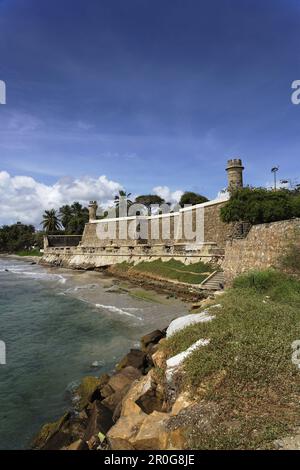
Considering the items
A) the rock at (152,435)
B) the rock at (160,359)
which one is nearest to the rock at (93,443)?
the rock at (152,435)

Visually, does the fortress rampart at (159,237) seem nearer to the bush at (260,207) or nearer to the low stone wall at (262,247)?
the bush at (260,207)

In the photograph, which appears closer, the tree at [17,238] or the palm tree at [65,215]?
the palm tree at [65,215]

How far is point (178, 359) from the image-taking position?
565 centimetres

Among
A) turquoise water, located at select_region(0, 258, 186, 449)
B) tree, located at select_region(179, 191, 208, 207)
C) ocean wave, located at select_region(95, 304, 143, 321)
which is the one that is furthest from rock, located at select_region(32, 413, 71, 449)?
tree, located at select_region(179, 191, 208, 207)

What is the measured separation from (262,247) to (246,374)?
456 inches

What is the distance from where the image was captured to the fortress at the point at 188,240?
50.5ft

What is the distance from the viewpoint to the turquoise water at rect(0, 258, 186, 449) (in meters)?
7.18

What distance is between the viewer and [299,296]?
9.78 m

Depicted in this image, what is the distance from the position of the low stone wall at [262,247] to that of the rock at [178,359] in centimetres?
868

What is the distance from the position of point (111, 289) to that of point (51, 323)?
913 cm

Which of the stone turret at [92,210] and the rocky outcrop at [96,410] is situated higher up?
the stone turret at [92,210]

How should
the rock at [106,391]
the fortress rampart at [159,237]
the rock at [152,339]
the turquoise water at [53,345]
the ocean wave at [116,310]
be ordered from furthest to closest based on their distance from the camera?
the fortress rampart at [159,237]
the ocean wave at [116,310]
the rock at [152,339]
the turquoise water at [53,345]
the rock at [106,391]

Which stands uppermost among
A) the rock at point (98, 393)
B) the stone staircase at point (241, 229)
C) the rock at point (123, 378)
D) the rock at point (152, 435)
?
the stone staircase at point (241, 229)
